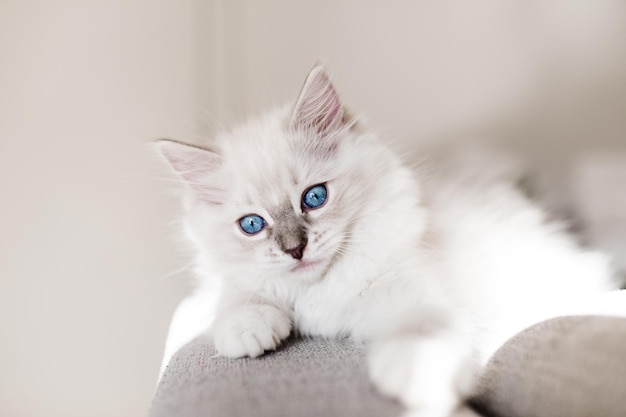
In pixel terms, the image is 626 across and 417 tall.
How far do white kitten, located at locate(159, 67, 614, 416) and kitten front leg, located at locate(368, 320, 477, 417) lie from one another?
0.06 meters

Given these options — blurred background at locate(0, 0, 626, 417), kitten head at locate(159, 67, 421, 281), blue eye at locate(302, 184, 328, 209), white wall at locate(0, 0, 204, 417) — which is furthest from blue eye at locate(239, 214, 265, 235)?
white wall at locate(0, 0, 204, 417)

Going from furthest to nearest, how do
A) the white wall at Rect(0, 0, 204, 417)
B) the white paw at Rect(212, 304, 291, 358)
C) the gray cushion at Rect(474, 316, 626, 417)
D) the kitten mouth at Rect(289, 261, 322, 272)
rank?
1. the white wall at Rect(0, 0, 204, 417)
2. the kitten mouth at Rect(289, 261, 322, 272)
3. the white paw at Rect(212, 304, 291, 358)
4. the gray cushion at Rect(474, 316, 626, 417)

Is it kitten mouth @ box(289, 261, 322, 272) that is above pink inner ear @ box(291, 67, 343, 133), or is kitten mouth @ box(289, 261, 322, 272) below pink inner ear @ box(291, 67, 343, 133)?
below

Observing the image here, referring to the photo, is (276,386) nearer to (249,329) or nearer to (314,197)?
(249,329)

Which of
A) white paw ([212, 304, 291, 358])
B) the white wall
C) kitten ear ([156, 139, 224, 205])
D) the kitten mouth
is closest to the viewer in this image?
white paw ([212, 304, 291, 358])

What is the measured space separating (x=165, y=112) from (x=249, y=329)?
5.84 ft

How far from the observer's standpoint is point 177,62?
256 cm

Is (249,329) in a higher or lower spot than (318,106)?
lower

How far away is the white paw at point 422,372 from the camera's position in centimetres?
73

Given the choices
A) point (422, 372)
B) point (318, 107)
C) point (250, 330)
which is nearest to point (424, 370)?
point (422, 372)

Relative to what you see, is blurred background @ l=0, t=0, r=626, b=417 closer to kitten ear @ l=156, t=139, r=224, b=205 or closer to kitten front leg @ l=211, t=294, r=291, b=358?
kitten ear @ l=156, t=139, r=224, b=205

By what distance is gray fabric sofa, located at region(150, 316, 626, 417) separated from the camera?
0.71m

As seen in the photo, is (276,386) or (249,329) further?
(249,329)

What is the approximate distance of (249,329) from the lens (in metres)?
1.00
